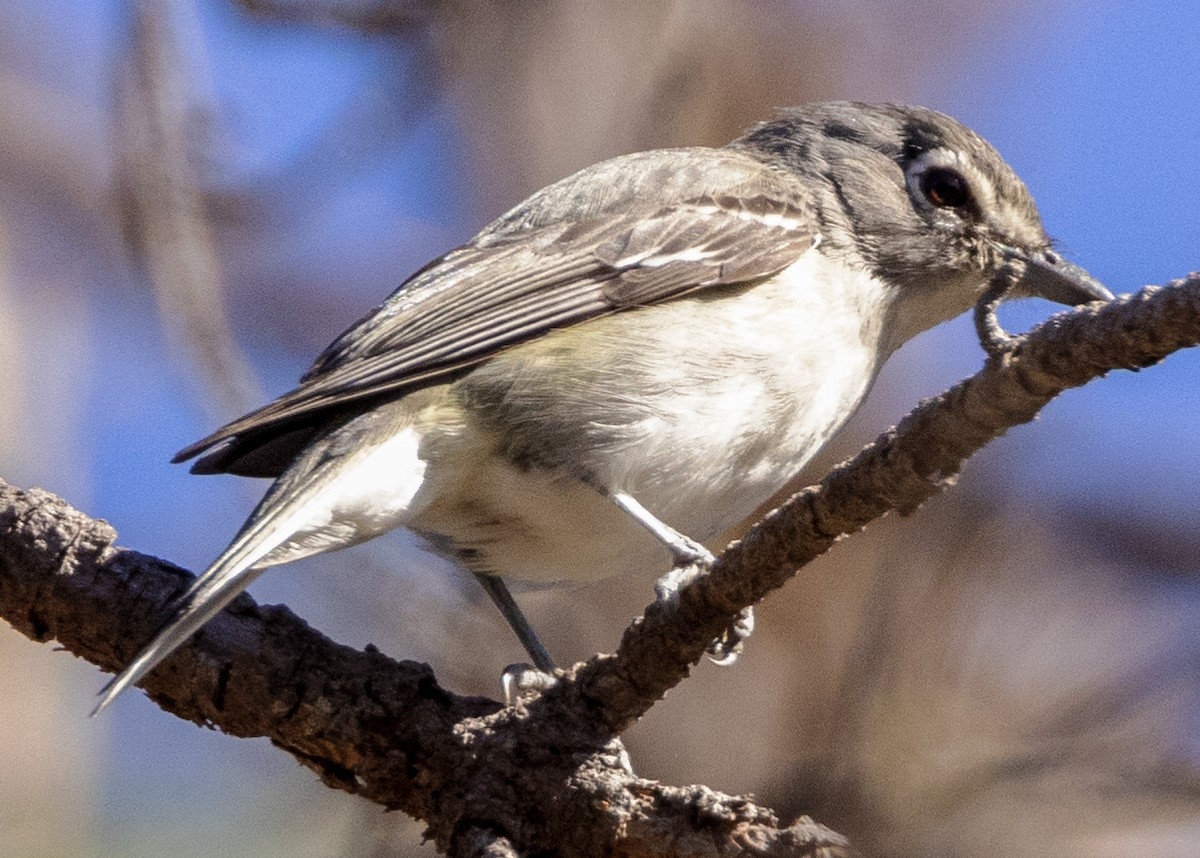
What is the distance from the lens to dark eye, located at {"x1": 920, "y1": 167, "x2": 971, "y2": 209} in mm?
3938

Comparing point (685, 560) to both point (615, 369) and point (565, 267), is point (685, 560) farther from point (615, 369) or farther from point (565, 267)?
point (565, 267)

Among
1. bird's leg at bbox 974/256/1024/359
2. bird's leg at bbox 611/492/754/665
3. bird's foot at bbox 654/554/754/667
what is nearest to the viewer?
bird's leg at bbox 974/256/1024/359

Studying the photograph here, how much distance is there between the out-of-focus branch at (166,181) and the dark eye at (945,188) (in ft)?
6.91

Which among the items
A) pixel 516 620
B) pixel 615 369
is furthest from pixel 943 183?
pixel 516 620

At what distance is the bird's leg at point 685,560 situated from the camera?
2.96 m

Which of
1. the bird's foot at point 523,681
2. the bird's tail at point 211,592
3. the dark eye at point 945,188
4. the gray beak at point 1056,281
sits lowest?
the bird's tail at point 211,592

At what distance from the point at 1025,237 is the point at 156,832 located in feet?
12.2

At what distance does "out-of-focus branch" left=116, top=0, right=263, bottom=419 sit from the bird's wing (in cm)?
101

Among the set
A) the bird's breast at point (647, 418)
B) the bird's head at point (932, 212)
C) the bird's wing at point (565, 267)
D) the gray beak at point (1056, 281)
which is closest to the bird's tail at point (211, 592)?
the bird's wing at point (565, 267)

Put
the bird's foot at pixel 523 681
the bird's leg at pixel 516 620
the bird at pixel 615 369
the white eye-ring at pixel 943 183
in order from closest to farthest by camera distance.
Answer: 1. the bird's foot at pixel 523 681
2. the bird at pixel 615 369
3. the bird's leg at pixel 516 620
4. the white eye-ring at pixel 943 183

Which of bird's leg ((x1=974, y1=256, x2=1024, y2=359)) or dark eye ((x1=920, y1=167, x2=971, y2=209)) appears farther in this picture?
dark eye ((x1=920, y1=167, x2=971, y2=209))

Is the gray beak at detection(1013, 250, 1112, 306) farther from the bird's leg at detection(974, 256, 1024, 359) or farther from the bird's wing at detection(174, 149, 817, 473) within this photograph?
the bird's leg at detection(974, 256, 1024, 359)

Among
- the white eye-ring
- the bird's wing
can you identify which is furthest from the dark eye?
the bird's wing

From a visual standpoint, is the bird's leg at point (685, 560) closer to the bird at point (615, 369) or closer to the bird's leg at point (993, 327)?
the bird at point (615, 369)
